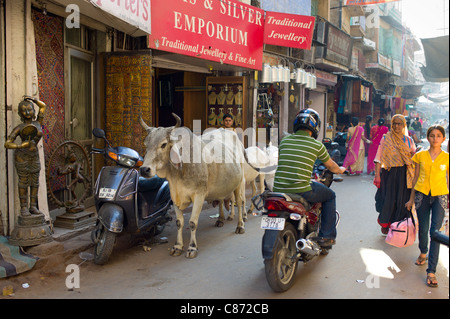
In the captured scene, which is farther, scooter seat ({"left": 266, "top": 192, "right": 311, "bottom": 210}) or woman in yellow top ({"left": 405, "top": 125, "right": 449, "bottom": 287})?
woman in yellow top ({"left": 405, "top": 125, "right": 449, "bottom": 287})

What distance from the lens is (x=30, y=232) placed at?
16.6 ft

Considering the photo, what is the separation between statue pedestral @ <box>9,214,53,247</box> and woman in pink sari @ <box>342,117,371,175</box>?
1077 centimetres

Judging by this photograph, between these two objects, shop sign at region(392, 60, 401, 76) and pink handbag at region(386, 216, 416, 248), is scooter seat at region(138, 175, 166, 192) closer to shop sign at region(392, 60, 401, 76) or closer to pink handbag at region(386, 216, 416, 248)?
pink handbag at region(386, 216, 416, 248)

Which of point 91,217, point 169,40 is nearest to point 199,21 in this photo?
point 169,40

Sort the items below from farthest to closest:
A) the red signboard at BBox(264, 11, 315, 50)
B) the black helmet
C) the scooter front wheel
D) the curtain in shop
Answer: the red signboard at BBox(264, 11, 315, 50) < the curtain in shop < the scooter front wheel < the black helmet

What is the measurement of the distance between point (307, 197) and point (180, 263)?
5.83 feet

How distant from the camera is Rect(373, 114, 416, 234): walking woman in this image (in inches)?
240

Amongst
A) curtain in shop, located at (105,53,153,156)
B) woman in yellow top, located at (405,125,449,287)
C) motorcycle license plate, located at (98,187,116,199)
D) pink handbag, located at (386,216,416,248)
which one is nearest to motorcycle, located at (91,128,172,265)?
motorcycle license plate, located at (98,187,116,199)

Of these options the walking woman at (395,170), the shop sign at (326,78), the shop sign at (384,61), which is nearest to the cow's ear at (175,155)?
the walking woman at (395,170)

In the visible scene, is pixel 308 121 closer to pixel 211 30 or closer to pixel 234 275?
pixel 234 275

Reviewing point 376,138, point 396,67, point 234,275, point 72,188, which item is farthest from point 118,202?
point 396,67

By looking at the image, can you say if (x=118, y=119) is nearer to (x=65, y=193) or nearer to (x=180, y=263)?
(x=65, y=193)

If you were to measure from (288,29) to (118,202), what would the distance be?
743 cm

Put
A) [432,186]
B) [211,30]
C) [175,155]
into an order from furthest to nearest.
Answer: [211,30]
[175,155]
[432,186]
